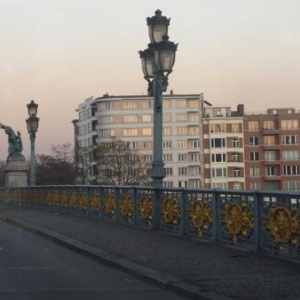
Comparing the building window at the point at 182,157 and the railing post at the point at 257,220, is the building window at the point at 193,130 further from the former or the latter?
the railing post at the point at 257,220

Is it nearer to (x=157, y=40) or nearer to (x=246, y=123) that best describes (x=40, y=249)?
(x=157, y=40)

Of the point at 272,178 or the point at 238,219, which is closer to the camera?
the point at 238,219

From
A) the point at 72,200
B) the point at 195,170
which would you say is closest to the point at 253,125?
the point at 195,170

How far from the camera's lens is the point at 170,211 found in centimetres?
1922

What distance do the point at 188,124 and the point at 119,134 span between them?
12434 millimetres

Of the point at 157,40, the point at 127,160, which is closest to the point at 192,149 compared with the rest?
the point at 127,160

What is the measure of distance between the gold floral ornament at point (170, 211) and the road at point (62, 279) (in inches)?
117

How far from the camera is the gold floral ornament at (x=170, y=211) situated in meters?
18.8

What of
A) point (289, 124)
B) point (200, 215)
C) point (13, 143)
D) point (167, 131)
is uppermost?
point (167, 131)

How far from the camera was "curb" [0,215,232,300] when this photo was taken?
34.0 ft

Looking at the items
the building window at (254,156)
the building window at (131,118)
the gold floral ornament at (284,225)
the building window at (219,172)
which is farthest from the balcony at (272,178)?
the gold floral ornament at (284,225)

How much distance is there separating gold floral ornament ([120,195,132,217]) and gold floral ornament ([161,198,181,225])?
2856mm

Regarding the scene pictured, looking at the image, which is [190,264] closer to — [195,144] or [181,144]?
[195,144]

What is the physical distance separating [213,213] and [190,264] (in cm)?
349
